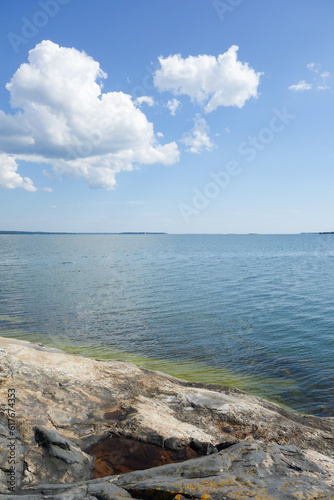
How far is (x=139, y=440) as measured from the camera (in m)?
8.21

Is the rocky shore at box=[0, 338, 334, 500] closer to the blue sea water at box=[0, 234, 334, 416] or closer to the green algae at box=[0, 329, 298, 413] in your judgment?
the green algae at box=[0, 329, 298, 413]

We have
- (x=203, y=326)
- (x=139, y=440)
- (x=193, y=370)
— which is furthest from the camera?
(x=203, y=326)

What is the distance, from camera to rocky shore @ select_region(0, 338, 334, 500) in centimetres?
565

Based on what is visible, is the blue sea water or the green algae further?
the blue sea water

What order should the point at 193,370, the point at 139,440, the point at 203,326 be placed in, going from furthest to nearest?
1. the point at 203,326
2. the point at 193,370
3. the point at 139,440

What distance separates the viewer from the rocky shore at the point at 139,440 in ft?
18.5

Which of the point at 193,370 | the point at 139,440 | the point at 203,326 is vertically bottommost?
the point at 193,370

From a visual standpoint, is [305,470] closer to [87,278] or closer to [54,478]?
[54,478]

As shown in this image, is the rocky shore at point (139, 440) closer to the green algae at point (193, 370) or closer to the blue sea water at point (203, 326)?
the green algae at point (193, 370)

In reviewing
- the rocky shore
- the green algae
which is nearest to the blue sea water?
the green algae

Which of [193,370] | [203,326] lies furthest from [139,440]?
[203,326]

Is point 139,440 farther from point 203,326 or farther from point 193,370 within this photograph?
point 203,326

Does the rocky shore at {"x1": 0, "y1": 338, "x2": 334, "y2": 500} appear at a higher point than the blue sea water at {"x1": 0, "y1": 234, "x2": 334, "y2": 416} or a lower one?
higher

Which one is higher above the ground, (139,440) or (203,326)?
(139,440)
